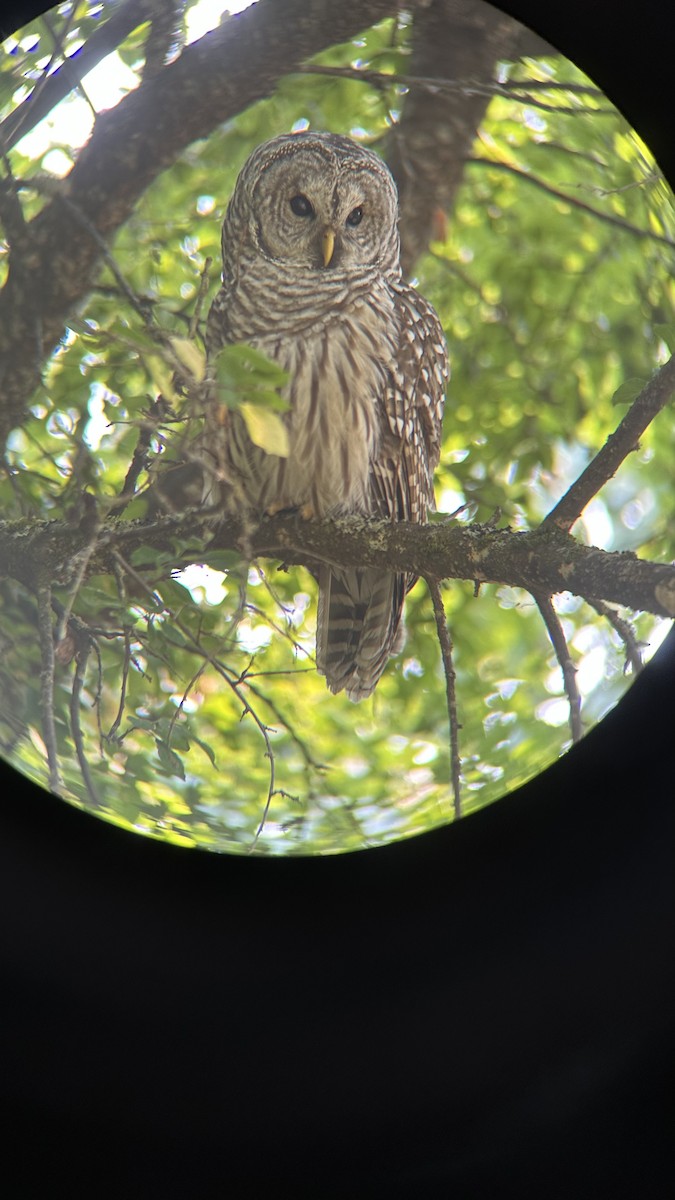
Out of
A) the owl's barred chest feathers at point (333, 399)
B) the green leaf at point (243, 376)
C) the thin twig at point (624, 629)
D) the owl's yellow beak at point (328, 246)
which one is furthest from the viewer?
the owl's yellow beak at point (328, 246)

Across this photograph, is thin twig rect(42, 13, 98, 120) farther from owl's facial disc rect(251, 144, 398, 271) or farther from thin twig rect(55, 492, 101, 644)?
thin twig rect(55, 492, 101, 644)

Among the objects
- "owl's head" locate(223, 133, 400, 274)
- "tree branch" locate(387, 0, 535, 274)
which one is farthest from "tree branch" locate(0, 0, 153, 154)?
"tree branch" locate(387, 0, 535, 274)

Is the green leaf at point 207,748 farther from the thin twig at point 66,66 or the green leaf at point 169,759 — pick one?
the thin twig at point 66,66

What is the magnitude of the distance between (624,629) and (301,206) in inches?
26.1

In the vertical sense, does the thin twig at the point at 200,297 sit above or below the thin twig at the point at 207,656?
above

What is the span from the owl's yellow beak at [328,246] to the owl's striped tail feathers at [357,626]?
0.42 metres

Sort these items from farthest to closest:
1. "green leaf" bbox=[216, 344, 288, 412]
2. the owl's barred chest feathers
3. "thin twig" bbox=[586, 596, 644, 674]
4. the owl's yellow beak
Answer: the owl's yellow beak, the owl's barred chest feathers, "thin twig" bbox=[586, 596, 644, 674], "green leaf" bbox=[216, 344, 288, 412]

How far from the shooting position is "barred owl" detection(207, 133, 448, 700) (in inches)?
43.4

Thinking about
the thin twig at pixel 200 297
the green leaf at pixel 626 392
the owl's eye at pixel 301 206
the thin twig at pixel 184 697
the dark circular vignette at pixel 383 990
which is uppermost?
the owl's eye at pixel 301 206

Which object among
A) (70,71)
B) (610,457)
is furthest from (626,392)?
(70,71)

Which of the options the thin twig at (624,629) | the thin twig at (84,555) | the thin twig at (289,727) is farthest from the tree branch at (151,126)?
the thin twig at (624,629)

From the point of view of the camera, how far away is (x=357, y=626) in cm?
109

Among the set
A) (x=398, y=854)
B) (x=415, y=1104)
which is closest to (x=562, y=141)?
(x=398, y=854)

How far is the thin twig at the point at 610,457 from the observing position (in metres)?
1.04
